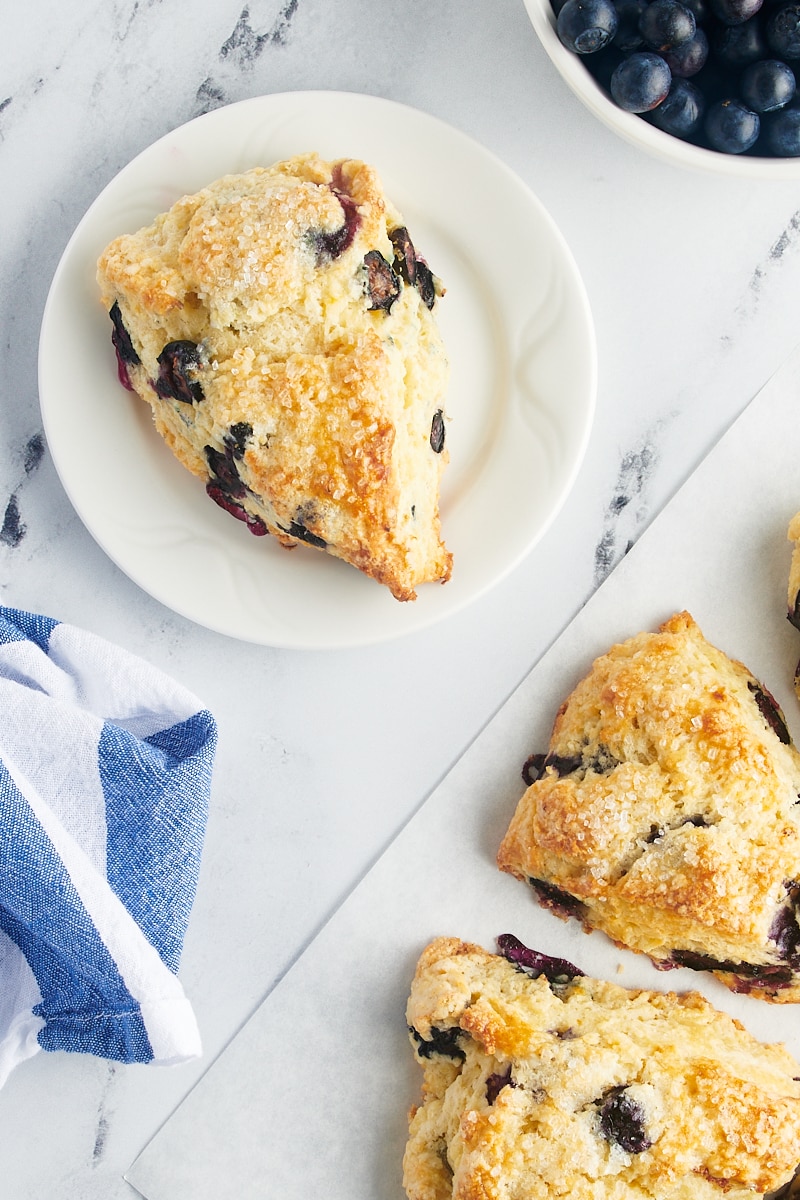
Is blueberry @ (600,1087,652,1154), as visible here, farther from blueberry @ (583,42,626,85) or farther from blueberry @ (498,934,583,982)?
blueberry @ (583,42,626,85)

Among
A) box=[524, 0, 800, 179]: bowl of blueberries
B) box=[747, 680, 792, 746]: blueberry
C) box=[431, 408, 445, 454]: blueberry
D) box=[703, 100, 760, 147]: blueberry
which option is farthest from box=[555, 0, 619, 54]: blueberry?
box=[747, 680, 792, 746]: blueberry

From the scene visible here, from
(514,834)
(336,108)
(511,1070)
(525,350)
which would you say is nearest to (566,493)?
(525,350)

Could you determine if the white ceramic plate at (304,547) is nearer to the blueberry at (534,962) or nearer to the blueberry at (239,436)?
the blueberry at (239,436)

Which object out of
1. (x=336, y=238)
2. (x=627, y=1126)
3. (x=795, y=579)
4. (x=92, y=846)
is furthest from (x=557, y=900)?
(x=336, y=238)

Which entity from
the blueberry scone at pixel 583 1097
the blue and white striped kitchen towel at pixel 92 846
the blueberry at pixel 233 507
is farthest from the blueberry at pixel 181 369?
the blueberry scone at pixel 583 1097

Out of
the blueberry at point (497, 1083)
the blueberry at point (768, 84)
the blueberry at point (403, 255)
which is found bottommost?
the blueberry at point (497, 1083)

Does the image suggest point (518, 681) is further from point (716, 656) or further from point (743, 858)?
point (743, 858)
